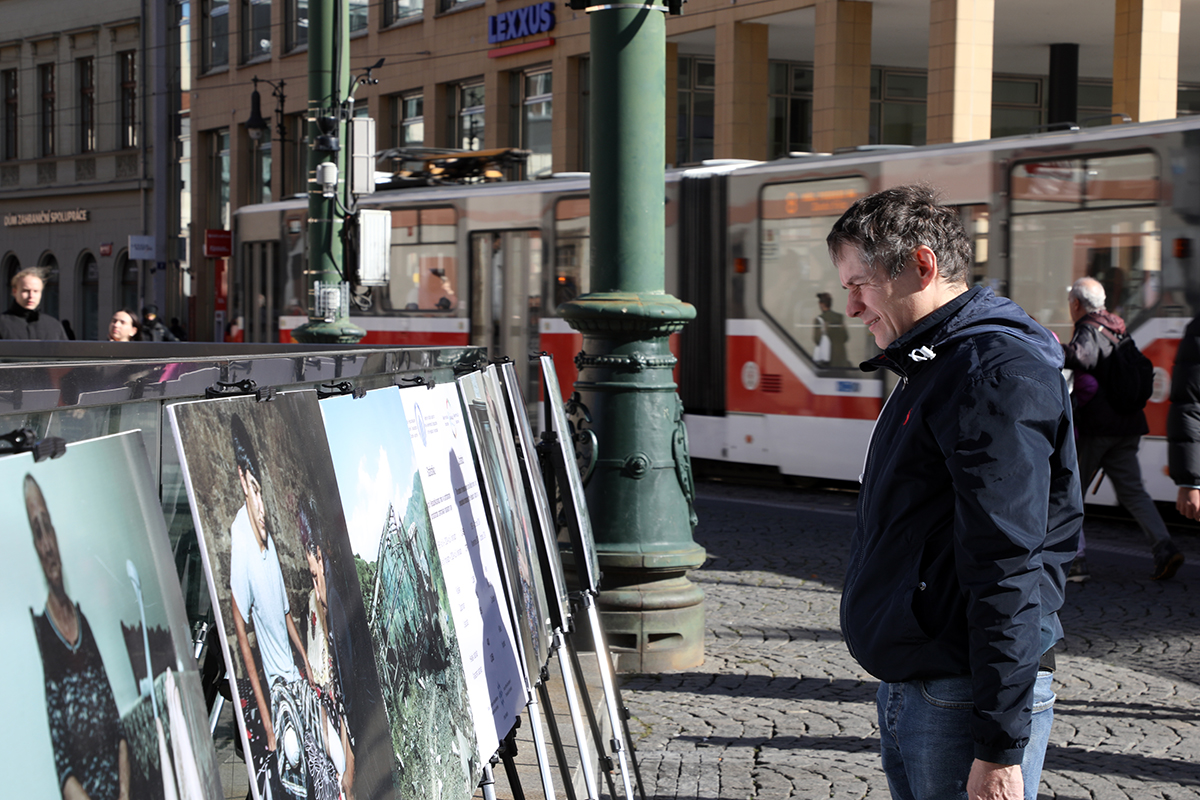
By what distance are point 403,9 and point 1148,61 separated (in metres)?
18.0

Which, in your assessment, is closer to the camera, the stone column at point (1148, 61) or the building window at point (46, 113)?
the stone column at point (1148, 61)

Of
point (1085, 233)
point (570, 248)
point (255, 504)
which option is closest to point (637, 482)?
point (255, 504)

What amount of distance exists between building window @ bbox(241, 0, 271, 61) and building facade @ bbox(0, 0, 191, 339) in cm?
330

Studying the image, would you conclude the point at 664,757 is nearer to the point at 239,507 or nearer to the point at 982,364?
the point at 982,364

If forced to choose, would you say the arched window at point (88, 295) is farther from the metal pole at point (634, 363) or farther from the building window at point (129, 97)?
the metal pole at point (634, 363)

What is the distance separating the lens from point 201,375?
2.14m

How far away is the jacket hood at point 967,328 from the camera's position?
2414mm

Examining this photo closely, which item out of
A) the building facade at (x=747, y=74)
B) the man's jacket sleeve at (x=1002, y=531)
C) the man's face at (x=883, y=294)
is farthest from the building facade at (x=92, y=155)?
the man's jacket sleeve at (x=1002, y=531)

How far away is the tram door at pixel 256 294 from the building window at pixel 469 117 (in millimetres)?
9435

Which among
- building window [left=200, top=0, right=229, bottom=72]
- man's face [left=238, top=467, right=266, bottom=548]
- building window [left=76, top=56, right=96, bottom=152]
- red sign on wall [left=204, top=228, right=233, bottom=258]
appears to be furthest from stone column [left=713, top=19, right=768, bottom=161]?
building window [left=76, top=56, right=96, bottom=152]

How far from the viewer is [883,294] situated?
2.53m

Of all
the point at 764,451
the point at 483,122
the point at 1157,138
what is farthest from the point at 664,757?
the point at 483,122

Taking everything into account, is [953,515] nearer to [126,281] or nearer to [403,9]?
[403,9]

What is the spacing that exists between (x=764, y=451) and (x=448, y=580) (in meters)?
10.4
